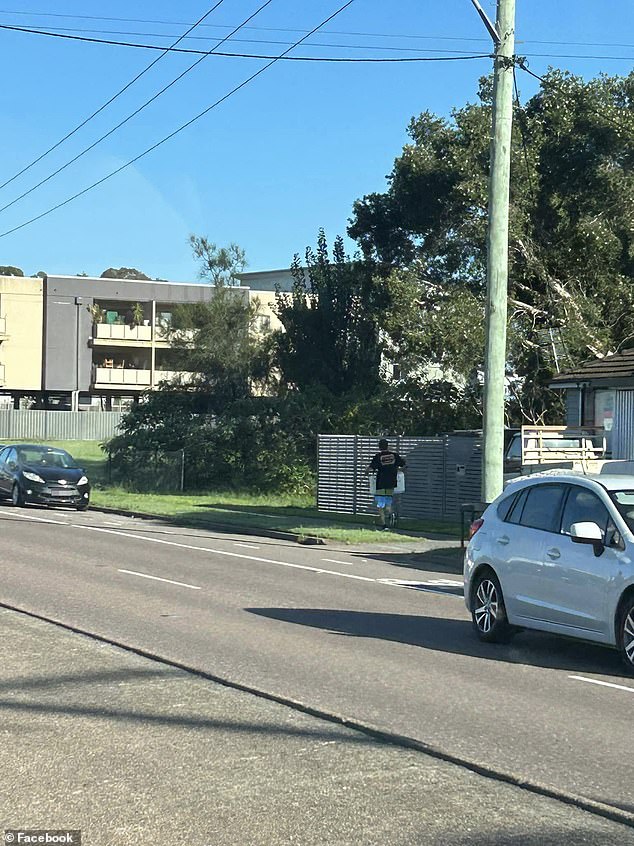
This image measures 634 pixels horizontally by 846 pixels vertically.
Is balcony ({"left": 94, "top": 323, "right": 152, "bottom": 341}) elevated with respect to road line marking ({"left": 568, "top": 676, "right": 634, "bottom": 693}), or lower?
elevated

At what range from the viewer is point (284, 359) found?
144ft

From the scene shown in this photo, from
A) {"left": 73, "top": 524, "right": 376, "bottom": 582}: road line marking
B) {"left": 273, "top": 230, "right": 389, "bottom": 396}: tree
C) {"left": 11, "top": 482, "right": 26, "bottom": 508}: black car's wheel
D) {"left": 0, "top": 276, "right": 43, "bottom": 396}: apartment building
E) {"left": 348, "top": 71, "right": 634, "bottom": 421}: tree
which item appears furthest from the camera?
{"left": 0, "top": 276, "right": 43, "bottom": 396}: apartment building

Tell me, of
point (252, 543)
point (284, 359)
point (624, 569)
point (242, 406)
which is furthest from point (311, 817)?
point (284, 359)

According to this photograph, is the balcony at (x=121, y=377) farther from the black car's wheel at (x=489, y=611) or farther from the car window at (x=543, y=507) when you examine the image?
the car window at (x=543, y=507)

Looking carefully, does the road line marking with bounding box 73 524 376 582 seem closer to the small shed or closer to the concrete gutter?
the concrete gutter

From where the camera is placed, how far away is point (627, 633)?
988 cm

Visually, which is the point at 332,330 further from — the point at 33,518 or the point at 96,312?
the point at 96,312

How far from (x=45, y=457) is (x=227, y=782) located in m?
26.9

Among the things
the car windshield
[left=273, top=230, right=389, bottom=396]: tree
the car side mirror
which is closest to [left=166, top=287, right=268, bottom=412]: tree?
[left=273, top=230, right=389, bottom=396]: tree

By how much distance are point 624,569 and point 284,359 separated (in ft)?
113

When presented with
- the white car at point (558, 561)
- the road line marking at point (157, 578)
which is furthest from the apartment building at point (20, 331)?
the white car at point (558, 561)

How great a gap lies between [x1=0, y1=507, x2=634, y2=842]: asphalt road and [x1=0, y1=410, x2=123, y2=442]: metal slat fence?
48834mm

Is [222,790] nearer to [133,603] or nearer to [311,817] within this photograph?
[311,817]

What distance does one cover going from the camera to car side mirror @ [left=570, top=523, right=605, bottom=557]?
33.3ft
